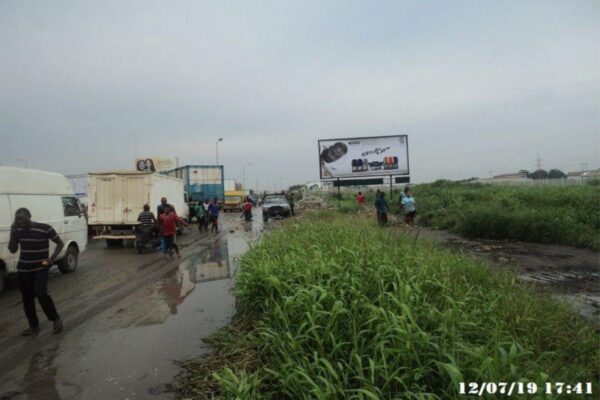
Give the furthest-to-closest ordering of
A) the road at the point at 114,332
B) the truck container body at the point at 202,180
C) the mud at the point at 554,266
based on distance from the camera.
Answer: the truck container body at the point at 202,180 → the mud at the point at 554,266 → the road at the point at 114,332

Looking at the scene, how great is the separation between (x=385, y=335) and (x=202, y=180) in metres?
27.1

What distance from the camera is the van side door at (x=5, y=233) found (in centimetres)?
765

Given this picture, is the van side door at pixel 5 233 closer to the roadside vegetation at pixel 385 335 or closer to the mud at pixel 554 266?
the roadside vegetation at pixel 385 335

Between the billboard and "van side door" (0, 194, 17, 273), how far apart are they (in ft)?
72.6

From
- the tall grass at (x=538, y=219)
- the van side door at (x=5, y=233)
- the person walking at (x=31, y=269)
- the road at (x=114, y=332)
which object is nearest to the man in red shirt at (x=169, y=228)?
the road at (x=114, y=332)

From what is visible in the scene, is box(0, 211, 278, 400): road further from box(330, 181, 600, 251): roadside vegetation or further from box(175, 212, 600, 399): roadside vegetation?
box(330, 181, 600, 251): roadside vegetation

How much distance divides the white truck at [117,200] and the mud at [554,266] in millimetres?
10695

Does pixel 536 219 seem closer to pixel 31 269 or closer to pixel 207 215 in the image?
pixel 31 269

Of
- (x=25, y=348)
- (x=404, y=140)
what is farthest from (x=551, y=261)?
(x=404, y=140)

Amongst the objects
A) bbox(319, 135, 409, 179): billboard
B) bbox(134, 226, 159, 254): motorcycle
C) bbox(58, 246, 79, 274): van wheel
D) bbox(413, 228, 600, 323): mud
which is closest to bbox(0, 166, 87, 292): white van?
bbox(58, 246, 79, 274): van wheel

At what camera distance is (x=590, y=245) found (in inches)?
402

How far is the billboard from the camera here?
28219mm
